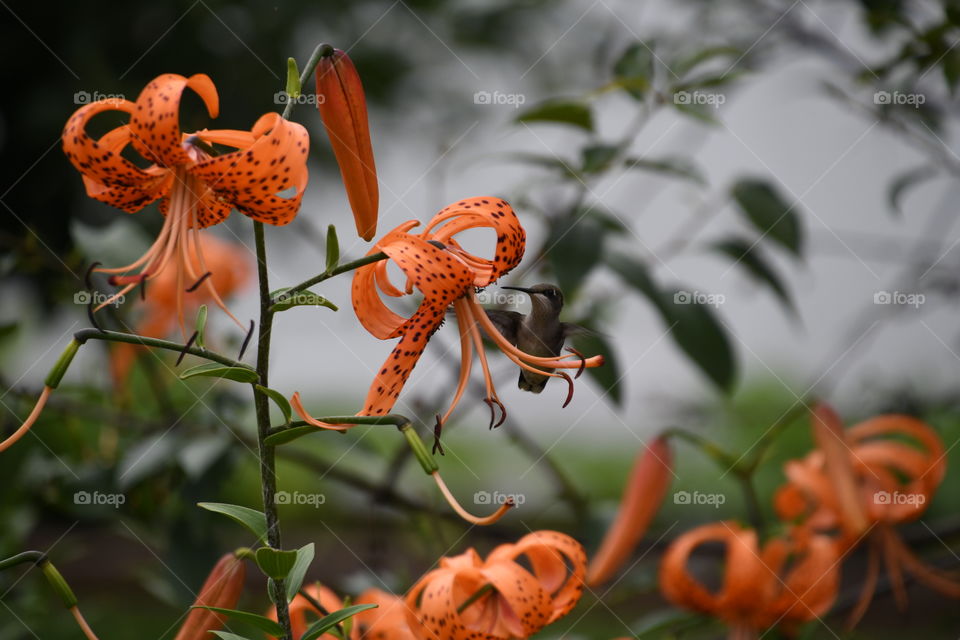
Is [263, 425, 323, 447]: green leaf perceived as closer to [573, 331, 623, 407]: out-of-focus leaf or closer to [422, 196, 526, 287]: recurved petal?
[422, 196, 526, 287]: recurved petal

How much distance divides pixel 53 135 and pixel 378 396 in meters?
1.73

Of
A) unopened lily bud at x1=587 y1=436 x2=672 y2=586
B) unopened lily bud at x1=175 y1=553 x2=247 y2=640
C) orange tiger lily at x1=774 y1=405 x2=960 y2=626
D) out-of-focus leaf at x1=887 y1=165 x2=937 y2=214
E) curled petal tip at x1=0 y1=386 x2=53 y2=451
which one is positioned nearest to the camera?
curled petal tip at x1=0 y1=386 x2=53 y2=451

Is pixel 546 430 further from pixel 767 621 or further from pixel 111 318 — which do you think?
pixel 111 318

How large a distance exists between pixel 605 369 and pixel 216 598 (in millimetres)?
450

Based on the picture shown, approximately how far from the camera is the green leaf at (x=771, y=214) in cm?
92

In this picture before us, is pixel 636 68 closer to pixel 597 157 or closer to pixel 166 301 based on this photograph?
pixel 597 157

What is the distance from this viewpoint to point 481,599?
20.8 inches

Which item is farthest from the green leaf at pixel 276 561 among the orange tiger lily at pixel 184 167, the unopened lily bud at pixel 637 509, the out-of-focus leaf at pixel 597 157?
the out-of-focus leaf at pixel 597 157

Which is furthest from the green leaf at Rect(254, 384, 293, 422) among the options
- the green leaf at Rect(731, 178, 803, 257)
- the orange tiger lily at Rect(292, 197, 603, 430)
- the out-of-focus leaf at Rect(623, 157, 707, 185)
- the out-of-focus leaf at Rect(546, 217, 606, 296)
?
the green leaf at Rect(731, 178, 803, 257)

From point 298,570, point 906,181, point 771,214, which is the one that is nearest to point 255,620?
point 298,570

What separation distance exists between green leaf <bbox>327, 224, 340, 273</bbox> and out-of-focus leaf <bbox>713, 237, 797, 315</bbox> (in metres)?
0.67

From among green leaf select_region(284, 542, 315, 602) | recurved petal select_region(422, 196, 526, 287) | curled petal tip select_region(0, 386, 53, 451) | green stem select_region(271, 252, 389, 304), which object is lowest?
green leaf select_region(284, 542, 315, 602)

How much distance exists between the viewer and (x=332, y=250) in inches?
15.8

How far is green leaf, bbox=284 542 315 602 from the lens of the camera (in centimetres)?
41
